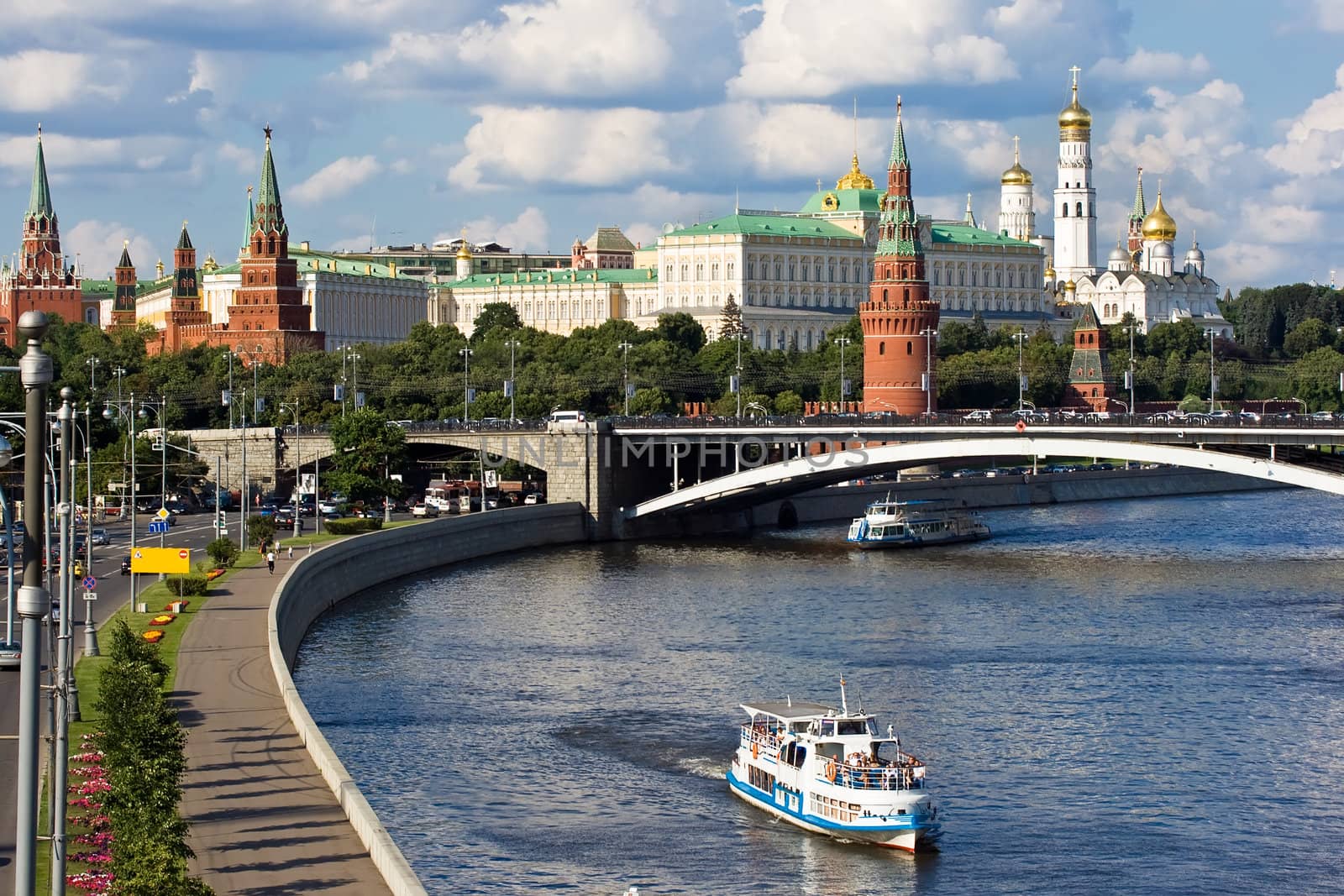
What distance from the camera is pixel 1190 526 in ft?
268

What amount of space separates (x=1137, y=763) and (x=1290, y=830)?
450 centimetres

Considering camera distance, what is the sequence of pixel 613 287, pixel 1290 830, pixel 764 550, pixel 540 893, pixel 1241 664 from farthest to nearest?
1. pixel 613 287
2. pixel 764 550
3. pixel 1241 664
4. pixel 1290 830
5. pixel 540 893

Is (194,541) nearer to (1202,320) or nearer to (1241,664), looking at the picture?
(1241,664)

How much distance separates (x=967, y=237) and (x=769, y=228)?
21158 millimetres

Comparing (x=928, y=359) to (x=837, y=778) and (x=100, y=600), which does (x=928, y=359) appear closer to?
(x=100, y=600)

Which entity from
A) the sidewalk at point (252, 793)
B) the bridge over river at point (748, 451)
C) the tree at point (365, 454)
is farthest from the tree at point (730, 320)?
the sidewalk at point (252, 793)

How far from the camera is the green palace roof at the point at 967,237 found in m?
179

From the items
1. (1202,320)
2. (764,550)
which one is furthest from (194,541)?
(1202,320)

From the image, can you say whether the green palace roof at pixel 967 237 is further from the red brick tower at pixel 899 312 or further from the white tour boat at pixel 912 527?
the white tour boat at pixel 912 527

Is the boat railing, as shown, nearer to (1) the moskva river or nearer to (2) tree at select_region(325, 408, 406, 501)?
(1) the moskva river

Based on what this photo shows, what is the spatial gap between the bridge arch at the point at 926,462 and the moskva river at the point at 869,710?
112 inches

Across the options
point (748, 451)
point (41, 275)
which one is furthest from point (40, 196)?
point (748, 451)

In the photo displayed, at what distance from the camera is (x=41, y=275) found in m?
186

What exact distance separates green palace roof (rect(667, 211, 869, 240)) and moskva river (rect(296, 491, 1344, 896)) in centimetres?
10091
